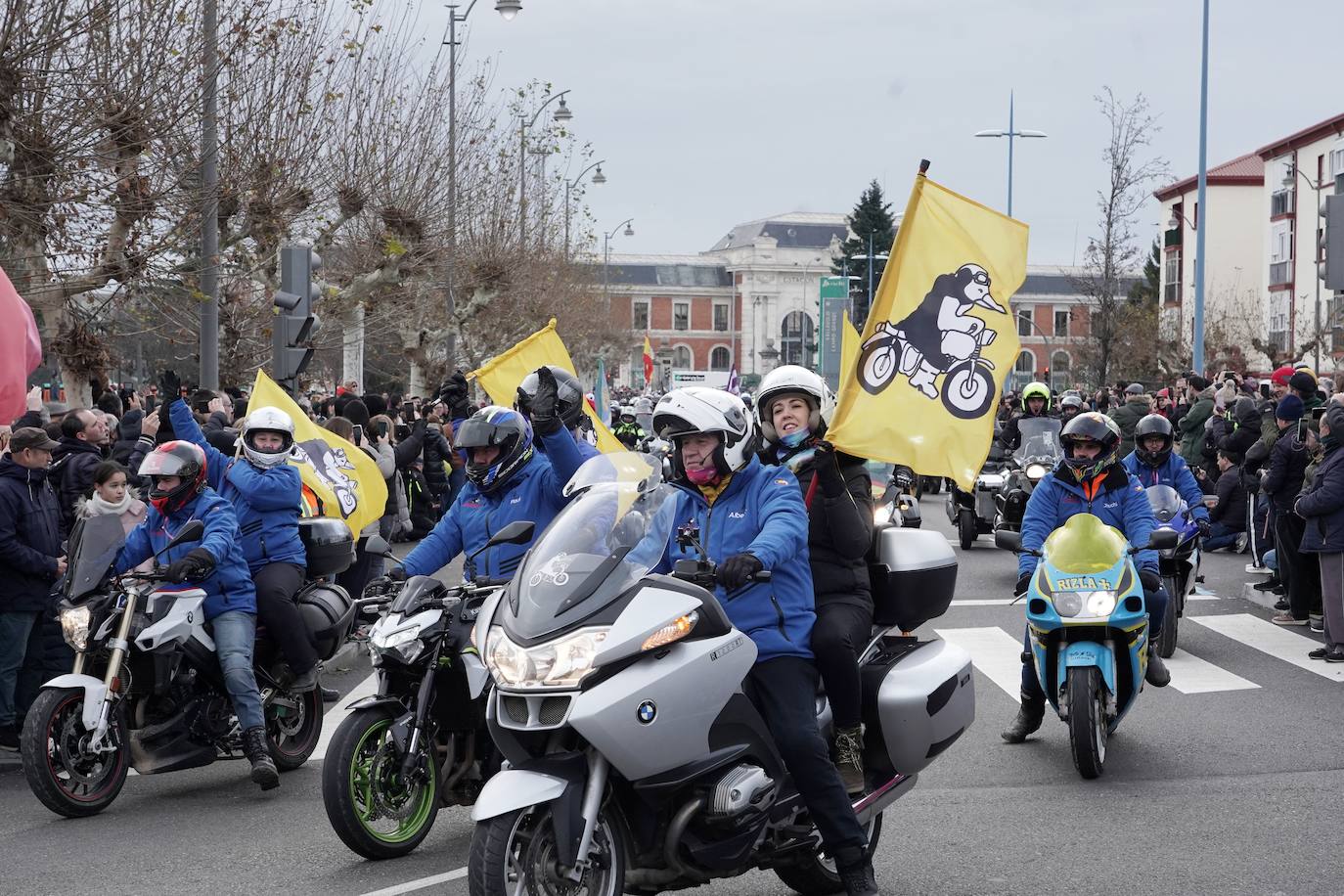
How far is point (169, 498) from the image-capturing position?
7844 mm

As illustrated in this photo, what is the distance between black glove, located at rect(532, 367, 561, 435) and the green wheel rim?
64.3 inches

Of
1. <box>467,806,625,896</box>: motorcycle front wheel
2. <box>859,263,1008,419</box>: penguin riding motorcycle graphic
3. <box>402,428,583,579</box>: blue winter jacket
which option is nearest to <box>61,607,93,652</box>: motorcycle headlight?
<box>402,428,583,579</box>: blue winter jacket

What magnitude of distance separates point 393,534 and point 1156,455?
9.12 meters

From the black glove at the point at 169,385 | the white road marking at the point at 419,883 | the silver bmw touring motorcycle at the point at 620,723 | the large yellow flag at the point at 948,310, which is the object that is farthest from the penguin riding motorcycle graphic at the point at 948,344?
the black glove at the point at 169,385

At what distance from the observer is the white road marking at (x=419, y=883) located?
607 centimetres

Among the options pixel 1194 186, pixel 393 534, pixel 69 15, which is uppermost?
pixel 1194 186

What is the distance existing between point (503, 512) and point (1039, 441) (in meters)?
10.8

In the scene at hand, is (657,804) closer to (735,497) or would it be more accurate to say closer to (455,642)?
(735,497)

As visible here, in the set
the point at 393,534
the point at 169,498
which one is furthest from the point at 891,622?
the point at 393,534

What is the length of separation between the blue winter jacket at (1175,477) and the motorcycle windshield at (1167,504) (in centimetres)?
5

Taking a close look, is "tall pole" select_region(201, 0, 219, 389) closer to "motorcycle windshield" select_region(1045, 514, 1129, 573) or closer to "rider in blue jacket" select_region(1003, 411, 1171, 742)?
"rider in blue jacket" select_region(1003, 411, 1171, 742)

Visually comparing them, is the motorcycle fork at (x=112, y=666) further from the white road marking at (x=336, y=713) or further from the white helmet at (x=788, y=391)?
the white helmet at (x=788, y=391)

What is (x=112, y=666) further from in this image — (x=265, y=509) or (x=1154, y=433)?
(x=1154, y=433)

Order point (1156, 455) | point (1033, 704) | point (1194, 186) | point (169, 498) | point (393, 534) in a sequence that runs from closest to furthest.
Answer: point (169, 498) < point (1033, 704) < point (1156, 455) < point (393, 534) < point (1194, 186)
